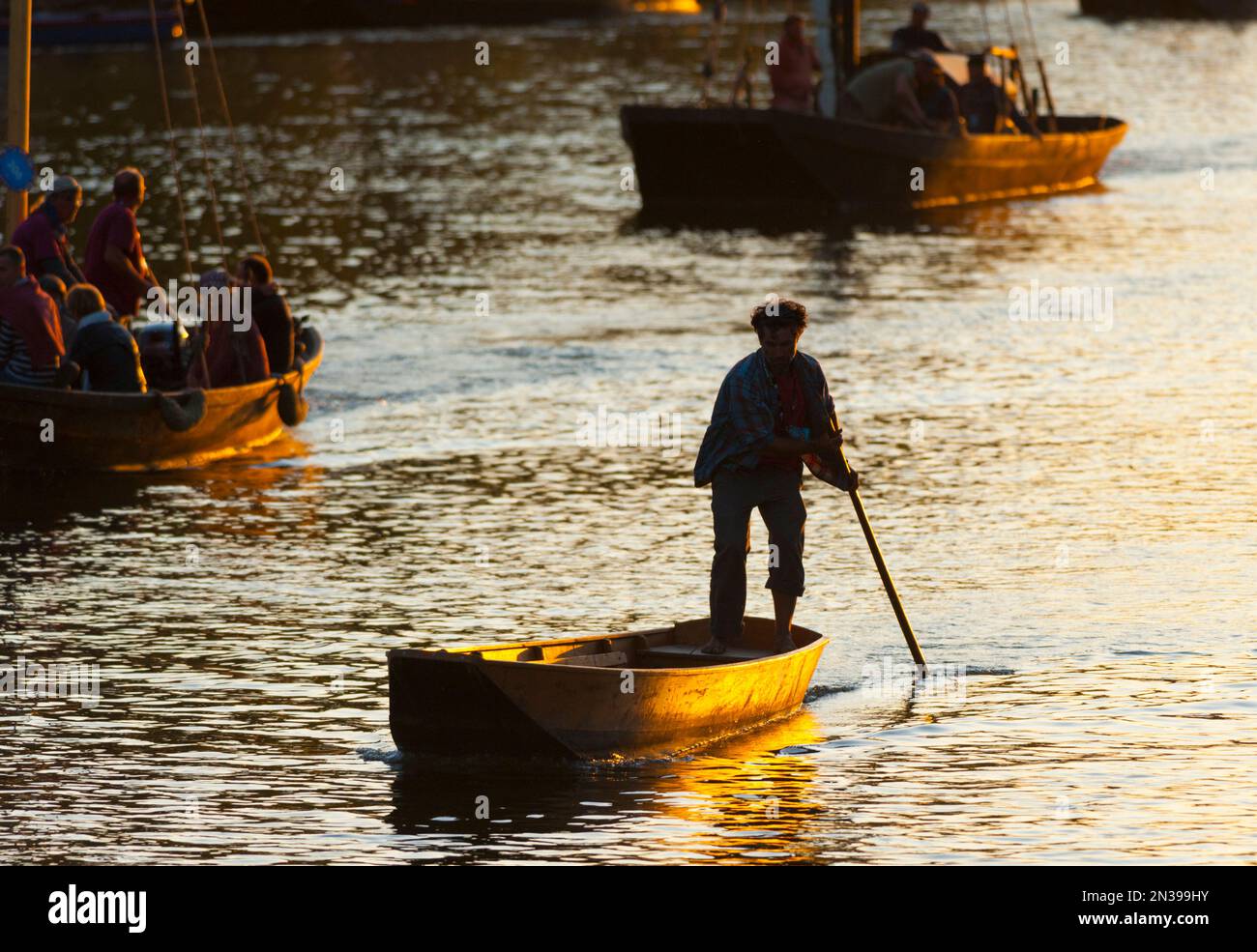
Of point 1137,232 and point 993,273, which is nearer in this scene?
point 993,273

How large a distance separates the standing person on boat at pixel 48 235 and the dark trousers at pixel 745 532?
9.12 meters

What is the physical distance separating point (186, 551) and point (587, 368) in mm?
7919

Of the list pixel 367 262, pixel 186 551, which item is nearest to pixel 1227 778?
pixel 186 551

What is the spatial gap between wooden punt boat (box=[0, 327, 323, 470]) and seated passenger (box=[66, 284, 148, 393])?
0.80 feet

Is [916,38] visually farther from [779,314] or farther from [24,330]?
[779,314]

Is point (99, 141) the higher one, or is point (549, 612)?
point (99, 141)

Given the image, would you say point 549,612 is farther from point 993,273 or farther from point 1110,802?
point 993,273

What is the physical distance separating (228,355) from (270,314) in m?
0.66

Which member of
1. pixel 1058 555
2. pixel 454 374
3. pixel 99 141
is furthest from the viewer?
pixel 99 141

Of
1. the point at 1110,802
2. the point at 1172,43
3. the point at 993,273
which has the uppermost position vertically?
the point at 1172,43

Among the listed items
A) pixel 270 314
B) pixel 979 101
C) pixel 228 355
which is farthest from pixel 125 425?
pixel 979 101

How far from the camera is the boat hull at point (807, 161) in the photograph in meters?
35.7

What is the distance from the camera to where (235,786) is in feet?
40.3

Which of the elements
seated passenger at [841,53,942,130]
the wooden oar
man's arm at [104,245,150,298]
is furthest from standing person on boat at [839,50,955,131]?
the wooden oar
